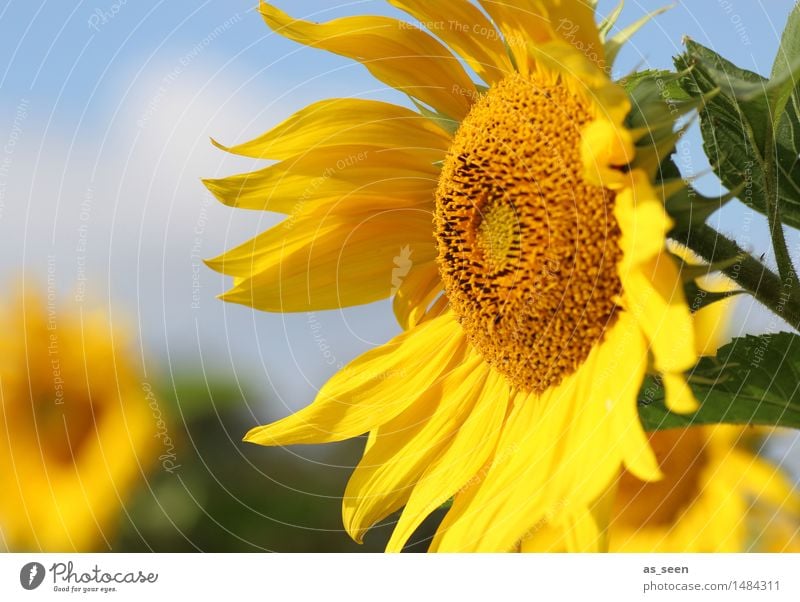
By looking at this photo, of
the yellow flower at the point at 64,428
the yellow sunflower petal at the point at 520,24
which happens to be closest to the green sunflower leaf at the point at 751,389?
the yellow sunflower petal at the point at 520,24

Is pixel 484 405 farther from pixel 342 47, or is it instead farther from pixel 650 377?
pixel 342 47

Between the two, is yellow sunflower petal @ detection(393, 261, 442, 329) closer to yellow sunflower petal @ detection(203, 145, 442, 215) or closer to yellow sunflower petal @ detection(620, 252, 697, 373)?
yellow sunflower petal @ detection(203, 145, 442, 215)

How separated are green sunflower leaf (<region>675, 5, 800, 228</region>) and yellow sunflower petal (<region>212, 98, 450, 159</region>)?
230 millimetres

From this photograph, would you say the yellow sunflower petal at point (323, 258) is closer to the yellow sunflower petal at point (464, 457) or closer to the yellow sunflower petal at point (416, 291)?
the yellow sunflower petal at point (416, 291)

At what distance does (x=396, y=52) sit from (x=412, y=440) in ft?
1.03

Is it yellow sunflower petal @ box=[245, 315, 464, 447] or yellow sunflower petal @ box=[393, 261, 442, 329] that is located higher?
yellow sunflower petal @ box=[393, 261, 442, 329]

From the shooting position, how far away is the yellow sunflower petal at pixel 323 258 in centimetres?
74

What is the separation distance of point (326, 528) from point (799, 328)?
483 mm

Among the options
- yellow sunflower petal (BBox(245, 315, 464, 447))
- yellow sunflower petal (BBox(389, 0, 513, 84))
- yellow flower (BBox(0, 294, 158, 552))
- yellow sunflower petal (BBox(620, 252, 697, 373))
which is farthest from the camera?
yellow flower (BBox(0, 294, 158, 552))

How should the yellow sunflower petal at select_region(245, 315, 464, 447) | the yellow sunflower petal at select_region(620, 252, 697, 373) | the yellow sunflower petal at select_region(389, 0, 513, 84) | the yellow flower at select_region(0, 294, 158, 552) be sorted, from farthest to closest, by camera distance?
1. the yellow flower at select_region(0, 294, 158, 552)
2. the yellow sunflower petal at select_region(245, 315, 464, 447)
3. the yellow sunflower petal at select_region(389, 0, 513, 84)
4. the yellow sunflower petal at select_region(620, 252, 697, 373)

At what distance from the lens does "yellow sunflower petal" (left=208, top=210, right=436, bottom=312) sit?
0.74 meters

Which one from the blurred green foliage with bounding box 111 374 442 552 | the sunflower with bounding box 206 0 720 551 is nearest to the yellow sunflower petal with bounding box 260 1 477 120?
the sunflower with bounding box 206 0 720 551
